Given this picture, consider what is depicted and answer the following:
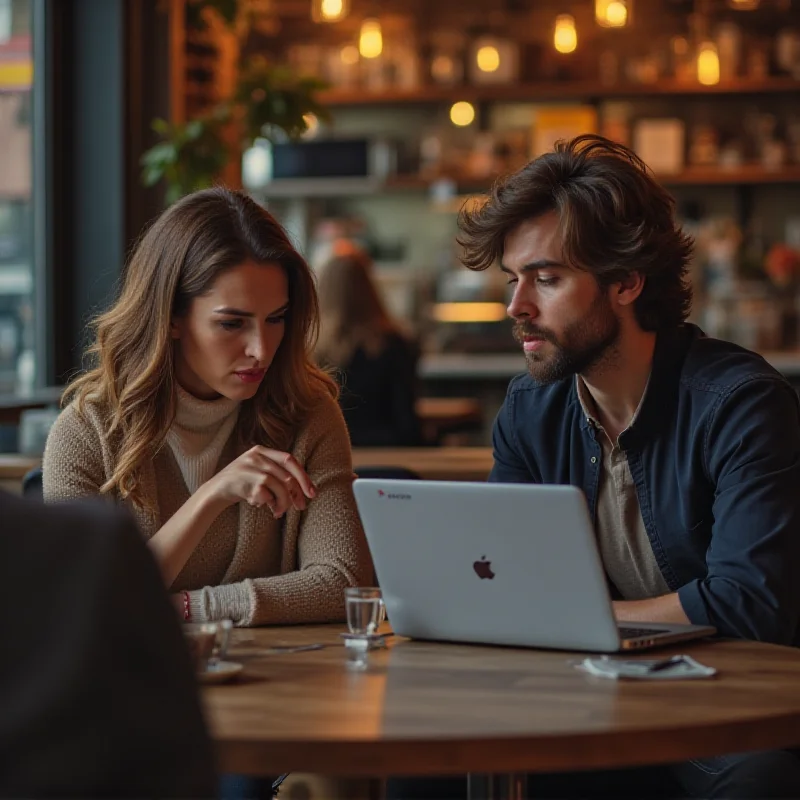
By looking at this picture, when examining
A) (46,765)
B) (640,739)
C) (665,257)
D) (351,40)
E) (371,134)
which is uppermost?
(351,40)

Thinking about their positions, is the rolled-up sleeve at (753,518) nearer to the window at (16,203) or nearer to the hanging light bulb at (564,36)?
the window at (16,203)

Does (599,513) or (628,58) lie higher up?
(628,58)

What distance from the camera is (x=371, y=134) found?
8.85 meters

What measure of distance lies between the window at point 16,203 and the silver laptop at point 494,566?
3.39 metres

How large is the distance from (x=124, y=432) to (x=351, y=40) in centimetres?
697

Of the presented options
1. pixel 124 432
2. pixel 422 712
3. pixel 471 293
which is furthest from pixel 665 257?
pixel 471 293

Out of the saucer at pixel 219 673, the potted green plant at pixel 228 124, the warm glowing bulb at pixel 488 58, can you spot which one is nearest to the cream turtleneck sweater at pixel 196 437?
the saucer at pixel 219 673

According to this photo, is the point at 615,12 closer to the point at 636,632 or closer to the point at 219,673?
the point at 636,632

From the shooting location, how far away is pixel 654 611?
2.01 m

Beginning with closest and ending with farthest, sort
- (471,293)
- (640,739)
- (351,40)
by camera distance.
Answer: (640,739), (471,293), (351,40)

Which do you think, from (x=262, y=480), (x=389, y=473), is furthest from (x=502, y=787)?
(x=389, y=473)

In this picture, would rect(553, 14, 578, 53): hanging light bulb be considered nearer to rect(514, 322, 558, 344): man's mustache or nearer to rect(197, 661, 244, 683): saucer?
rect(514, 322, 558, 344): man's mustache

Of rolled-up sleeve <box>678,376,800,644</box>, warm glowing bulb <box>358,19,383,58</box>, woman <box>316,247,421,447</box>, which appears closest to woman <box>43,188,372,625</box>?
rolled-up sleeve <box>678,376,800,644</box>

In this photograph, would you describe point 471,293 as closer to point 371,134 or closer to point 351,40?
point 371,134
